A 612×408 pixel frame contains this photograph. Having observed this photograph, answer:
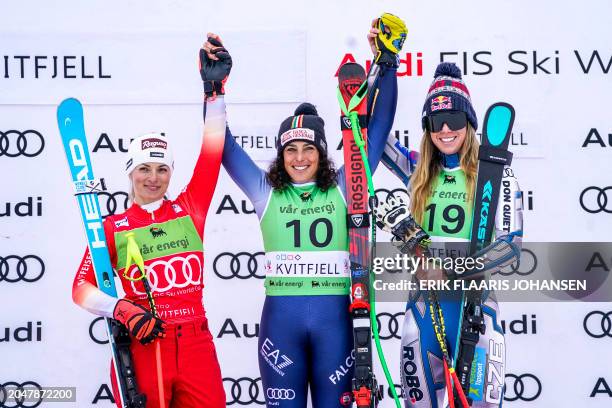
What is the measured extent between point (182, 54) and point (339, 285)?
1.97 meters

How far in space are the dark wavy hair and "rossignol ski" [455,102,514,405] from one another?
0.65 metres

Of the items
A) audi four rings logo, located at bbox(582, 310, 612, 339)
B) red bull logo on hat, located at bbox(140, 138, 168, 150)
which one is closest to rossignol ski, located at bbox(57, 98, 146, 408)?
red bull logo on hat, located at bbox(140, 138, 168, 150)

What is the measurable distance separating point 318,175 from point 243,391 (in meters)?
1.79

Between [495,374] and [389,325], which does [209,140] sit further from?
[389,325]

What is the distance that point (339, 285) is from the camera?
12.1 feet

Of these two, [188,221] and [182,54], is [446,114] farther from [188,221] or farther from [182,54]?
[182,54]

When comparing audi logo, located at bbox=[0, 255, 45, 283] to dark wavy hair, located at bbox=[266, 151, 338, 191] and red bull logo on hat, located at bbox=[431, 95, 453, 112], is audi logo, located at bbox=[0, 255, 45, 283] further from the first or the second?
red bull logo on hat, located at bbox=[431, 95, 453, 112]

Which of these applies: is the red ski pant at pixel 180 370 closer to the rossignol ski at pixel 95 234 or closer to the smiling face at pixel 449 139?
the rossignol ski at pixel 95 234

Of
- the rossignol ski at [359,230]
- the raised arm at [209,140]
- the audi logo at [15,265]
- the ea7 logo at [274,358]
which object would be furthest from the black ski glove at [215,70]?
the audi logo at [15,265]

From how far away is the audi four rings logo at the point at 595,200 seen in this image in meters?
5.00

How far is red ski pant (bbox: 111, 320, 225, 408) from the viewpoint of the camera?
3498 millimetres

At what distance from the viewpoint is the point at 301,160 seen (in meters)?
3.77

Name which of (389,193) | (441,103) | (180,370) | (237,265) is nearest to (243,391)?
(237,265)

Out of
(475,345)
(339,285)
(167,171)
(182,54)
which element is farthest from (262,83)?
(475,345)
